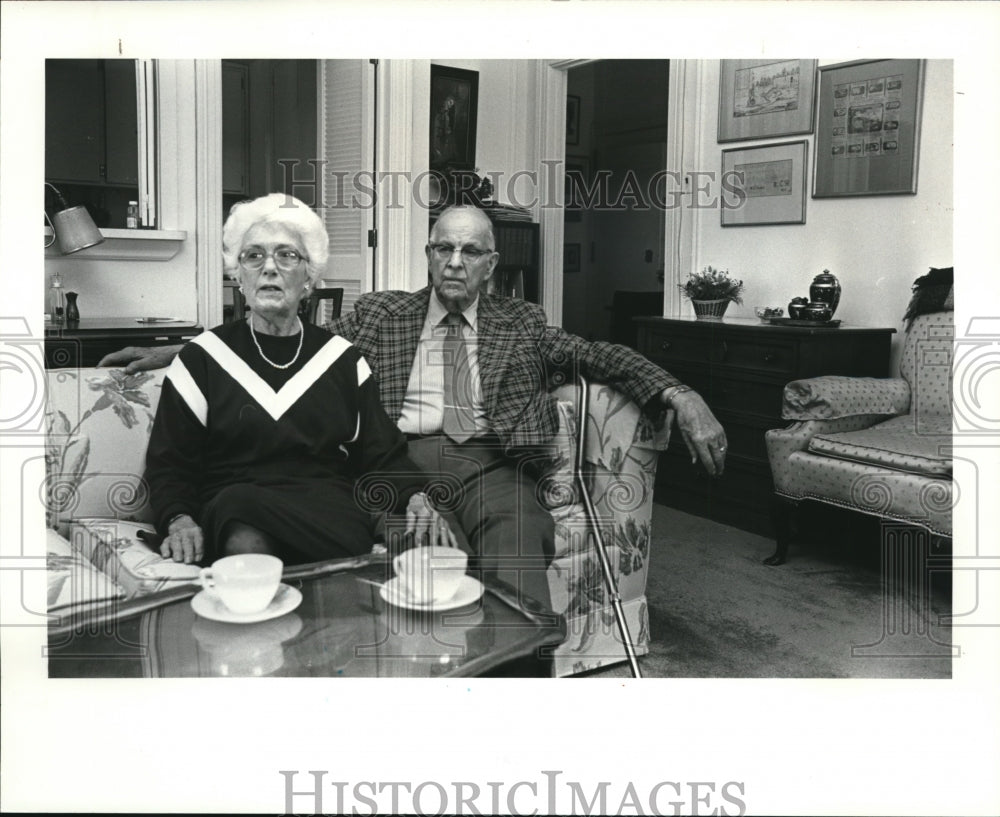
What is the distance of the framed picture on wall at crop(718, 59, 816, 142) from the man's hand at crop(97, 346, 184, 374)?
4.51 feet

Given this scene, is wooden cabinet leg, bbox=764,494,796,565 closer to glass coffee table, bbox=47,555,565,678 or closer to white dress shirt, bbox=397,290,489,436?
white dress shirt, bbox=397,290,489,436

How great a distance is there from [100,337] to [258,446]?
0.52 m

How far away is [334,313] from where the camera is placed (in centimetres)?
197

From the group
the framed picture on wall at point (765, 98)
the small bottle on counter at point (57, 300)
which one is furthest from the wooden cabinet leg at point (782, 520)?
the small bottle on counter at point (57, 300)

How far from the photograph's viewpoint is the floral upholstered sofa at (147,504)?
5.78 feet

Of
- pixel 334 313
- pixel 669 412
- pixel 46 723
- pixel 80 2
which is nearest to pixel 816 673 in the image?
pixel 669 412

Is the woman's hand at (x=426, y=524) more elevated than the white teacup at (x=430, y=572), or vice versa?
the woman's hand at (x=426, y=524)

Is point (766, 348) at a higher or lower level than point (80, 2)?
lower

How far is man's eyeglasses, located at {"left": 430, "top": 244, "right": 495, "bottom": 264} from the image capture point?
2098 millimetres

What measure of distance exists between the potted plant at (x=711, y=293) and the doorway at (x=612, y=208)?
0.29 metres

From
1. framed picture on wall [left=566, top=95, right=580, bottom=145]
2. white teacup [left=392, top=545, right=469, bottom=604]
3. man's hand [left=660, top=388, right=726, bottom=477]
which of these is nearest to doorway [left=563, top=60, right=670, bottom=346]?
framed picture on wall [left=566, top=95, right=580, bottom=145]

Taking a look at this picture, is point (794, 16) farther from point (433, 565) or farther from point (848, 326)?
point (848, 326)

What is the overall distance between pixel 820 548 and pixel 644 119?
4.45 feet

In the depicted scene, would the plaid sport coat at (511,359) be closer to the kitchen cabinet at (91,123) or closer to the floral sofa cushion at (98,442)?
the floral sofa cushion at (98,442)
